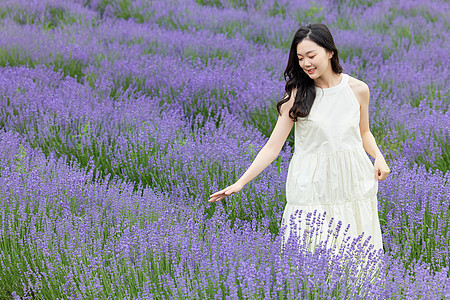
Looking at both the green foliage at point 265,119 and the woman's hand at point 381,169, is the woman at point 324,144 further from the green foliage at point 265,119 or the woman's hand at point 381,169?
the green foliage at point 265,119

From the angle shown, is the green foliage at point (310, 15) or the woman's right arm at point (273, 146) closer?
the woman's right arm at point (273, 146)

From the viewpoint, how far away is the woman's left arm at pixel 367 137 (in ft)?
7.96

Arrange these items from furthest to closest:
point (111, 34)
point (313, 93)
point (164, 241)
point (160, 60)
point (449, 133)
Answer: point (111, 34) → point (160, 60) → point (449, 133) → point (313, 93) → point (164, 241)

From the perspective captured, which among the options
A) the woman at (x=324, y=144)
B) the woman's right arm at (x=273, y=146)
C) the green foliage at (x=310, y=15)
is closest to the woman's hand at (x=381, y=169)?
the woman at (x=324, y=144)

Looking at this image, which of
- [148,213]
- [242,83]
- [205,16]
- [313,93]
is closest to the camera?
[313,93]

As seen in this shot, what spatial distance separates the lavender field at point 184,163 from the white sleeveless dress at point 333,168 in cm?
13

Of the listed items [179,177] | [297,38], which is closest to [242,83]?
[179,177]

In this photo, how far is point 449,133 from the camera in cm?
354

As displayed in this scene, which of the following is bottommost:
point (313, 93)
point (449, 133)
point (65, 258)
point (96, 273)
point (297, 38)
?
point (65, 258)

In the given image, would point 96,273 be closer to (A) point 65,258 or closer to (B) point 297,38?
(A) point 65,258

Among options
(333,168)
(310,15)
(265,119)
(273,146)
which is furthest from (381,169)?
(310,15)

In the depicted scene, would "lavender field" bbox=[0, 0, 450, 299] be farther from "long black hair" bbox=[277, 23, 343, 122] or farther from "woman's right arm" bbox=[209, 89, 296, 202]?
"long black hair" bbox=[277, 23, 343, 122]

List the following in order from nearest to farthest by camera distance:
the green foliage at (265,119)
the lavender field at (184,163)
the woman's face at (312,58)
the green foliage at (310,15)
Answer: the lavender field at (184,163) → the woman's face at (312,58) → the green foliage at (265,119) → the green foliage at (310,15)

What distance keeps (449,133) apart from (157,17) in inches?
188
